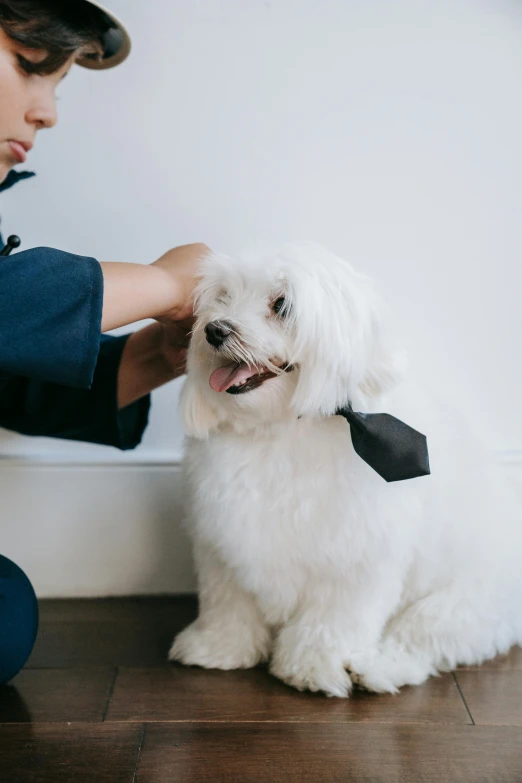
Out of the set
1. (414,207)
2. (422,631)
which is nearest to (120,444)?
(422,631)

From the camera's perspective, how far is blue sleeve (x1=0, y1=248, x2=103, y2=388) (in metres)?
1.04

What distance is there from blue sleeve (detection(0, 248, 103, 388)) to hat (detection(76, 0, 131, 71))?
47 centimetres

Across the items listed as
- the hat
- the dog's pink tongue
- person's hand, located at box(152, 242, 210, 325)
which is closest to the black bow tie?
the dog's pink tongue

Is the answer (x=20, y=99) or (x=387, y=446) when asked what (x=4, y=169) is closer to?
(x=20, y=99)

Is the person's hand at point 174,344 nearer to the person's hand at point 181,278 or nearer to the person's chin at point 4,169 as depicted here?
the person's hand at point 181,278

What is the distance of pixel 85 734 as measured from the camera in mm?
1119

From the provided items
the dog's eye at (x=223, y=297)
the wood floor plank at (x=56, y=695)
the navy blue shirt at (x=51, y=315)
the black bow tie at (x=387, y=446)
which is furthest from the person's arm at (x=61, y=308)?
the wood floor plank at (x=56, y=695)

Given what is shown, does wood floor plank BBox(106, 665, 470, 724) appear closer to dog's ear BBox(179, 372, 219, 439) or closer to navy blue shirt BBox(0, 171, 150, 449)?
dog's ear BBox(179, 372, 219, 439)

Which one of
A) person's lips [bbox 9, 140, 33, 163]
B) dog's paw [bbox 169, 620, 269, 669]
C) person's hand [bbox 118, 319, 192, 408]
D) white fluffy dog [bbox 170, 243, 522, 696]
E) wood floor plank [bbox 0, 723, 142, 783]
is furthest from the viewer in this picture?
person's hand [bbox 118, 319, 192, 408]

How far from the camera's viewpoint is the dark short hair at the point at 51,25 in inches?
44.6

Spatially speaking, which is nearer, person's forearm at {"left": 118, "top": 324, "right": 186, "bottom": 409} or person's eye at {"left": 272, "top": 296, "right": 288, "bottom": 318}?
person's eye at {"left": 272, "top": 296, "right": 288, "bottom": 318}

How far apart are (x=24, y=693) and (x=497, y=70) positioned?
1.50 m

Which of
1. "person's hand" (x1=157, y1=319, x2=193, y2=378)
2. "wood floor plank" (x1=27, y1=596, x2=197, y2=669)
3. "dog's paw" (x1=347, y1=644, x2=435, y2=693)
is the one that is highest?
"person's hand" (x1=157, y1=319, x2=193, y2=378)

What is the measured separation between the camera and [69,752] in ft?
3.52
